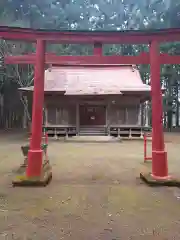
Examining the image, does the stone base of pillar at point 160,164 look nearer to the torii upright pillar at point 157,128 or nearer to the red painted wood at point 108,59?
the torii upright pillar at point 157,128

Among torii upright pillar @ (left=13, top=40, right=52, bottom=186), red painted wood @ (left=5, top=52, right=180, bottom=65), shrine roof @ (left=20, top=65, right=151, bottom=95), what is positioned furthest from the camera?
shrine roof @ (left=20, top=65, right=151, bottom=95)

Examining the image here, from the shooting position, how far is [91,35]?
21.1 ft

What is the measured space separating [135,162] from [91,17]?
90.9 ft

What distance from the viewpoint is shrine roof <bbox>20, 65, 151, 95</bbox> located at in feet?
63.6

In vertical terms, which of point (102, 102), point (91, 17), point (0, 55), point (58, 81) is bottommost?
point (102, 102)

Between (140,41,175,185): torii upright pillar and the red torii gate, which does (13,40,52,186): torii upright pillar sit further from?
(140,41,175,185): torii upright pillar

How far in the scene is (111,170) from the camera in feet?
26.0

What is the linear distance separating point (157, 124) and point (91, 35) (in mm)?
2627

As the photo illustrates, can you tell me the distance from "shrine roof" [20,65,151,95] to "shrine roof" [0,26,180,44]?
12.4 m

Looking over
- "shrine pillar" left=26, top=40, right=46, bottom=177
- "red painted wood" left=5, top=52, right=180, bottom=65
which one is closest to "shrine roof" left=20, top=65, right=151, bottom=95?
"red painted wood" left=5, top=52, right=180, bottom=65

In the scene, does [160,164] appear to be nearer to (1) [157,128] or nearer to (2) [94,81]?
(1) [157,128]

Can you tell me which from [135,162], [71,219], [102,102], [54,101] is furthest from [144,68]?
[71,219]

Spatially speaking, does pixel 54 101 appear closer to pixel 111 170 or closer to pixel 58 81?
pixel 58 81

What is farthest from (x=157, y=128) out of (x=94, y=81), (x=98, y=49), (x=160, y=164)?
(x=94, y=81)
